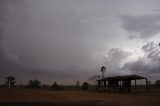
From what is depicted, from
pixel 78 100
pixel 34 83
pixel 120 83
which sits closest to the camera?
pixel 78 100

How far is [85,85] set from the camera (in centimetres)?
7019

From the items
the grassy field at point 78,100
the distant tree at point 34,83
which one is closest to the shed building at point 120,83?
the grassy field at point 78,100

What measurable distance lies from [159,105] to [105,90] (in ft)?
110

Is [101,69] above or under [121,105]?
above

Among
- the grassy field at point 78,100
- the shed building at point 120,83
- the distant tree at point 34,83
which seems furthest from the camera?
the distant tree at point 34,83

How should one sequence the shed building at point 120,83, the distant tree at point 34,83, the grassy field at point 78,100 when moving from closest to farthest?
the grassy field at point 78,100
the shed building at point 120,83
the distant tree at point 34,83

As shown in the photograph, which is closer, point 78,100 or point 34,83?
point 78,100

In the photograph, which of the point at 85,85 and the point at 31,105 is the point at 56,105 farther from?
the point at 85,85

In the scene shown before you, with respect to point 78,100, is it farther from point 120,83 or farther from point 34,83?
point 34,83

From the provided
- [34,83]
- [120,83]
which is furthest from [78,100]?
[34,83]

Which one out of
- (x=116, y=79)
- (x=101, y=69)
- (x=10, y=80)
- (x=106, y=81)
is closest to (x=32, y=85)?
(x=10, y=80)

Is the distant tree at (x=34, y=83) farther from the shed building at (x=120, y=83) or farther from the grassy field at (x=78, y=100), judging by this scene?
the grassy field at (x=78, y=100)

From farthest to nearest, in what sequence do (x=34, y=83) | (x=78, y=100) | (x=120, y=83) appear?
(x=34, y=83) → (x=120, y=83) → (x=78, y=100)

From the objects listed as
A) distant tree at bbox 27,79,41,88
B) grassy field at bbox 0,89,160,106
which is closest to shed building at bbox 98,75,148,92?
grassy field at bbox 0,89,160,106
